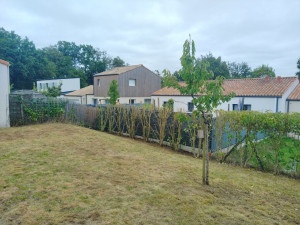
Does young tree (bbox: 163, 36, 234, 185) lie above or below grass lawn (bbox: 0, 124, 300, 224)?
above

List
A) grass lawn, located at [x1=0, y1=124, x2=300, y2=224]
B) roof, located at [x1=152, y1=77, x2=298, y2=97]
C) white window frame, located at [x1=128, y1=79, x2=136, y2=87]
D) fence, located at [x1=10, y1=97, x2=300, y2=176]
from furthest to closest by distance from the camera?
white window frame, located at [x1=128, y1=79, x2=136, y2=87] → roof, located at [x1=152, y1=77, x2=298, y2=97] → fence, located at [x1=10, y1=97, x2=300, y2=176] → grass lawn, located at [x1=0, y1=124, x2=300, y2=224]

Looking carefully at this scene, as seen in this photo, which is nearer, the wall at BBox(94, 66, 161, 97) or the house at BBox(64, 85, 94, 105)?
the wall at BBox(94, 66, 161, 97)

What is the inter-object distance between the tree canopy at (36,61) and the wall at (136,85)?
19.3 m

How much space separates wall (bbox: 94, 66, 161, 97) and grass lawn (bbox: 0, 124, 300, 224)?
853 inches

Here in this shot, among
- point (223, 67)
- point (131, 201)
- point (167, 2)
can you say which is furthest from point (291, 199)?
point (223, 67)

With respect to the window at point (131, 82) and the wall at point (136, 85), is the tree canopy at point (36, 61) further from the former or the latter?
the window at point (131, 82)

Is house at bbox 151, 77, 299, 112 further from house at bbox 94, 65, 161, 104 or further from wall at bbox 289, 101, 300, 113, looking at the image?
house at bbox 94, 65, 161, 104

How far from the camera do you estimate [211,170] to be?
217 inches

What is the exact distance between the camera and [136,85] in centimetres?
2892

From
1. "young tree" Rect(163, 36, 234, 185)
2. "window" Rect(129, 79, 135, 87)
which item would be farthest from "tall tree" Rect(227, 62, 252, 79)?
"young tree" Rect(163, 36, 234, 185)

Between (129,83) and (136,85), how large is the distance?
4.10 ft

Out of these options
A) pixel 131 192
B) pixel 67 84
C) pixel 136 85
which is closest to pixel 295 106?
pixel 136 85

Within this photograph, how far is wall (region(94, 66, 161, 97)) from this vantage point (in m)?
27.4

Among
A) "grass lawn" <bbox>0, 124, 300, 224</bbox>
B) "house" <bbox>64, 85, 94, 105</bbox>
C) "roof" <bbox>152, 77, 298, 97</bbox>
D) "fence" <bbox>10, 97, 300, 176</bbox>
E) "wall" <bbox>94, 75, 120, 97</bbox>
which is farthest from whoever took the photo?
"house" <bbox>64, 85, 94, 105</bbox>
